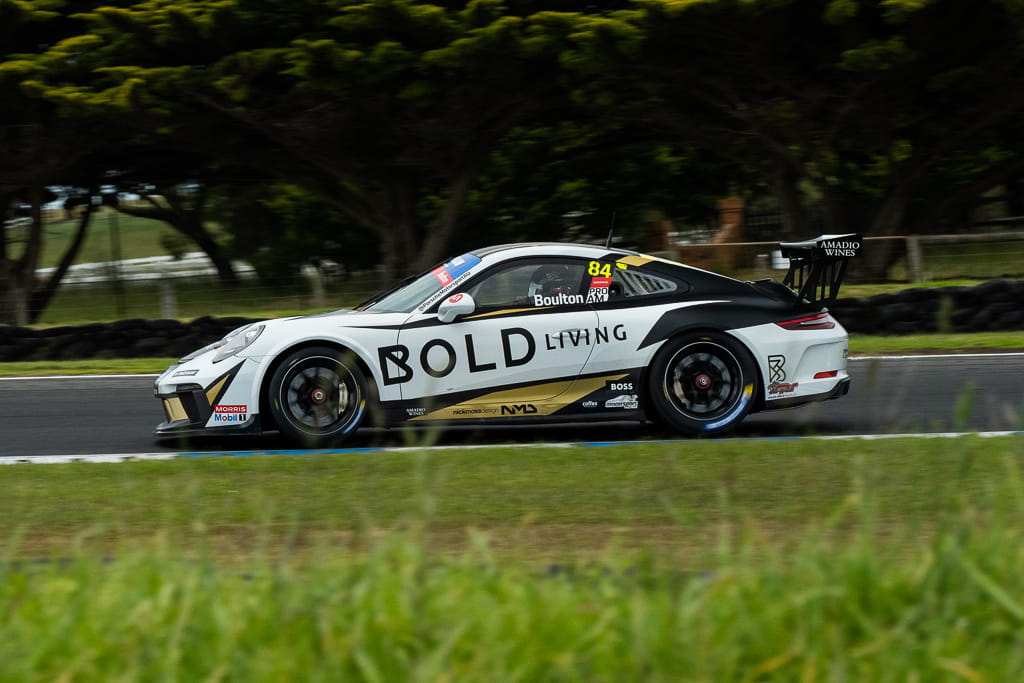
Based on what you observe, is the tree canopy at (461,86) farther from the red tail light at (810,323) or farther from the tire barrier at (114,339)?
the red tail light at (810,323)

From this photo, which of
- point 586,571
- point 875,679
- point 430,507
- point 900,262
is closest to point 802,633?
point 875,679

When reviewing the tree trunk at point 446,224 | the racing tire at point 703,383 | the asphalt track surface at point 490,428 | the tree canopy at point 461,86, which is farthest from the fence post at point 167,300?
the racing tire at point 703,383

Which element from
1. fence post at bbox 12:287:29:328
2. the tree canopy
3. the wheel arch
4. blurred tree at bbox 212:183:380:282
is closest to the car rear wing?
the wheel arch

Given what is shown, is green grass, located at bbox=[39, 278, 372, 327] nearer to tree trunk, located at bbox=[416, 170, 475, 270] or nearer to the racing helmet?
tree trunk, located at bbox=[416, 170, 475, 270]

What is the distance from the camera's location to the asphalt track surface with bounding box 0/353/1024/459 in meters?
8.22

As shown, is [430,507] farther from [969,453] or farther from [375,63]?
[375,63]

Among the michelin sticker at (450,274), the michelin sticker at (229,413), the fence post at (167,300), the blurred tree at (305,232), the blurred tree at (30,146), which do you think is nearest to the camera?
the michelin sticker at (229,413)

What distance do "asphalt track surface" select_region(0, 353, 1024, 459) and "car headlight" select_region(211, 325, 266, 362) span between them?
2.11 ft

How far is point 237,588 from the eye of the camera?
375 centimetres

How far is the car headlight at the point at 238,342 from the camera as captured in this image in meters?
7.88

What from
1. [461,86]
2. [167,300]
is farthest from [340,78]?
[167,300]

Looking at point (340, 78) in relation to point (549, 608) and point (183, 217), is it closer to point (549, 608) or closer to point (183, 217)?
point (183, 217)

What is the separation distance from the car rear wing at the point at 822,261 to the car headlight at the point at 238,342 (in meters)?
3.73

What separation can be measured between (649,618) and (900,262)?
14.8m
